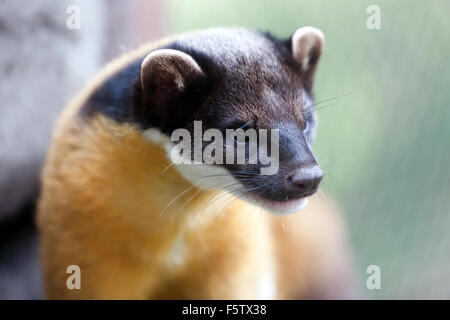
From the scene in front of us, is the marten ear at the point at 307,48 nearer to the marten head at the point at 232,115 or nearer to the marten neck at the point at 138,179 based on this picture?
the marten head at the point at 232,115

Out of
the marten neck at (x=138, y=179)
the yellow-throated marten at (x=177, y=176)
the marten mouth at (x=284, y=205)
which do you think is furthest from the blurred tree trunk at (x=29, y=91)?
the marten mouth at (x=284, y=205)

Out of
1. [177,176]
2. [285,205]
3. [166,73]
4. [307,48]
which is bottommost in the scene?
[285,205]

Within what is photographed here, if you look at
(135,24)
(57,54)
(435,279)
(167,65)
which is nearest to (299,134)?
(167,65)

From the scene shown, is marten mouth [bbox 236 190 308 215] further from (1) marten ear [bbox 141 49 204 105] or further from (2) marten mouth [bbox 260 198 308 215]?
(1) marten ear [bbox 141 49 204 105]

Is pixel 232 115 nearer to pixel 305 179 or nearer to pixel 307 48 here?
pixel 305 179

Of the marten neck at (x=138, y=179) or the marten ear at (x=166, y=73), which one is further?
the marten neck at (x=138, y=179)

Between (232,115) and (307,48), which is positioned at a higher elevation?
(307,48)

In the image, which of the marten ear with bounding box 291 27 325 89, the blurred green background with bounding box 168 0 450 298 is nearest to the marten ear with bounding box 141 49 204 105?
the marten ear with bounding box 291 27 325 89

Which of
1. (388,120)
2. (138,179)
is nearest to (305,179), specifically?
(138,179)
